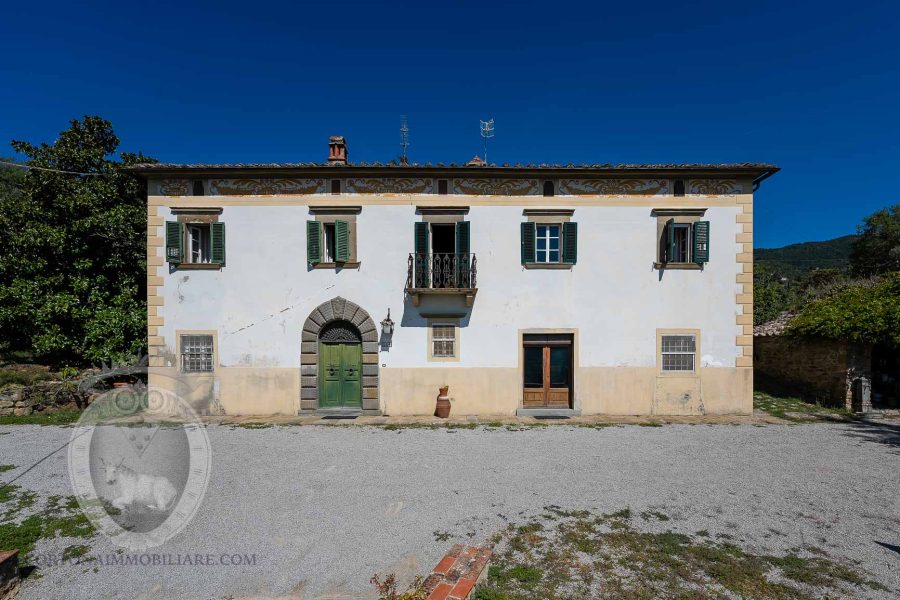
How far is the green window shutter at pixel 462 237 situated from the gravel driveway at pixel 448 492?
473cm

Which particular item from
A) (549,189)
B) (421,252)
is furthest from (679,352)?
(421,252)

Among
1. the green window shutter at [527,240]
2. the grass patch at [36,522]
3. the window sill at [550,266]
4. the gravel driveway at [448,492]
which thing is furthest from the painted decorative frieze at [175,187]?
the window sill at [550,266]

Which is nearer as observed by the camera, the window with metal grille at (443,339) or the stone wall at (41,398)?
the stone wall at (41,398)

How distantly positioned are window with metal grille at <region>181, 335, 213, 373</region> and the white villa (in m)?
0.04

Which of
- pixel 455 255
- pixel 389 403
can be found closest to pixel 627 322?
pixel 455 255

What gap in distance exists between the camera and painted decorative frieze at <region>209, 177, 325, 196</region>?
1126 cm

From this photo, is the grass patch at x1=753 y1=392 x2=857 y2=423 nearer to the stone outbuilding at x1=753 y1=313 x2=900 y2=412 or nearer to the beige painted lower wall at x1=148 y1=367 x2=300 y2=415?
the stone outbuilding at x1=753 y1=313 x2=900 y2=412

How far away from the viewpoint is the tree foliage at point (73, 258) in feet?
38.7

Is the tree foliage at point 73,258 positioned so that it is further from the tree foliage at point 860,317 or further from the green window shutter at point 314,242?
the tree foliage at point 860,317

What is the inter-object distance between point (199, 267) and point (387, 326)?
5.48 metres

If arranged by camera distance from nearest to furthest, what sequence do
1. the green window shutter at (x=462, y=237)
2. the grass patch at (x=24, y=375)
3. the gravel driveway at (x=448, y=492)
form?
the gravel driveway at (x=448, y=492) → the grass patch at (x=24, y=375) → the green window shutter at (x=462, y=237)

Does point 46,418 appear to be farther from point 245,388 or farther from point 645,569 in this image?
point 645,569

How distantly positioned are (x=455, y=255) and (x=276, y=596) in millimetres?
8437

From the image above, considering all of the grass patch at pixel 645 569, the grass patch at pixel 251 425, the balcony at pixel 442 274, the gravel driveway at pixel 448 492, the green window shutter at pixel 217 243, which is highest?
the green window shutter at pixel 217 243
